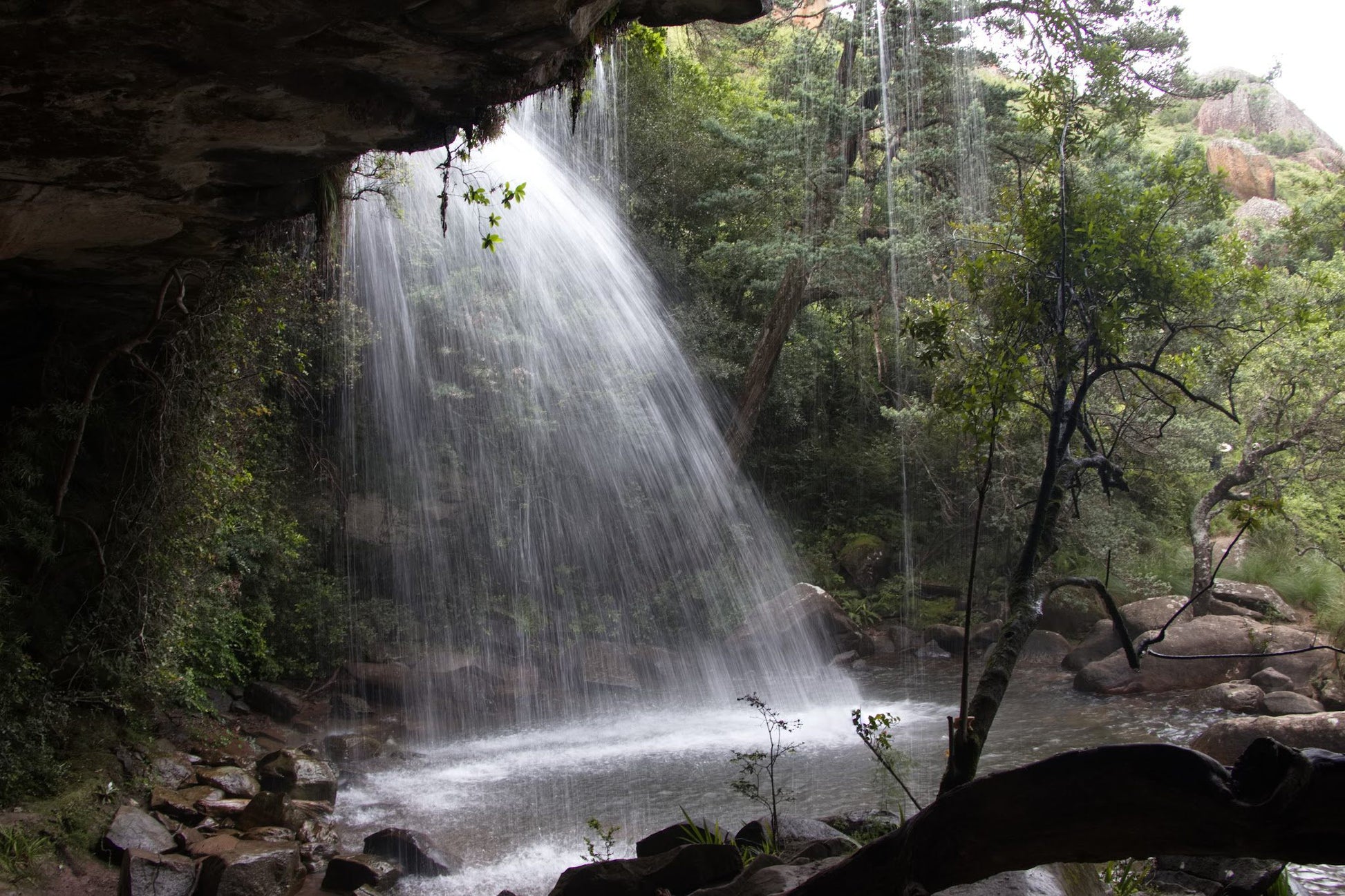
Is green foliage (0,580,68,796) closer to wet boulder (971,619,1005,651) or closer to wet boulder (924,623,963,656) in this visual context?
wet boulder (924,623,963,656)

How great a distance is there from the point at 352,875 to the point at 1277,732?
812cm

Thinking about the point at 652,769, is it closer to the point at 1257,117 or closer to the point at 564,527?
the point at 564,527

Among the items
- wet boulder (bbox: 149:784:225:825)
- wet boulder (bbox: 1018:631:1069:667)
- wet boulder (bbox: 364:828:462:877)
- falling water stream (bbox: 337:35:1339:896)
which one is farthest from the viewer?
wet boulder (bbox: 1018:631:1069:667)

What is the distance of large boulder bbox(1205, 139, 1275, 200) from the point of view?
106 feet

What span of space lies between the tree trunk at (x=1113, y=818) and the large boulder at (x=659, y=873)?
273cm

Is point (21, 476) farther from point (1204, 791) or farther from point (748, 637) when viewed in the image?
point (748, 637)

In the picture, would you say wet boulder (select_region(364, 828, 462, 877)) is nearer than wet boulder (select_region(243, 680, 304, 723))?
Yes

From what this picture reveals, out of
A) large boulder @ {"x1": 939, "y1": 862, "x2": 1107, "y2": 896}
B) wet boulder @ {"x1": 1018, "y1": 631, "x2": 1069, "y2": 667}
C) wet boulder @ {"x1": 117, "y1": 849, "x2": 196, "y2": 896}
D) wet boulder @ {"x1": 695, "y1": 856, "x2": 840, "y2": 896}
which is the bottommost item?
wet boulder @ {"x1": 1018, "y1": 631, "x2": 1069, "y2": 667}

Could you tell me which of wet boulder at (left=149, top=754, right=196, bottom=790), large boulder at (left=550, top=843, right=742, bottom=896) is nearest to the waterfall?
wet boulder at (left=149, top=754, right=196, bottom=790)

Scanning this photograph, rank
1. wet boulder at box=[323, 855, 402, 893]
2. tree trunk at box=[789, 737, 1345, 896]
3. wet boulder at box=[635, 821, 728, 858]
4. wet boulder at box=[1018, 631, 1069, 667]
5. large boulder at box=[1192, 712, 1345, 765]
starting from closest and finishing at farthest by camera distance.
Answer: tree trunk at box=[789, 737, 1345, 896] < wet boulder at box=[635, 821, 728, 858] < wet boulder at box=[323, 855, 402, 893] < large boulder at box=[1192, 712, 1345, 765] < wet boulder at box=[1018, 631, 1069, 667]

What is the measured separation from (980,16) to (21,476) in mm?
15167

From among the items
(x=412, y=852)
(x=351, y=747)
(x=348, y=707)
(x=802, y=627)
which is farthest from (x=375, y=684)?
(x=802, y=627)

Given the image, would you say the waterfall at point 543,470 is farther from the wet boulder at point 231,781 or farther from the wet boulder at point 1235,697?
the wet boulder at point 1235,697

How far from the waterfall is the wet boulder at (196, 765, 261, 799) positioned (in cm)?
422
